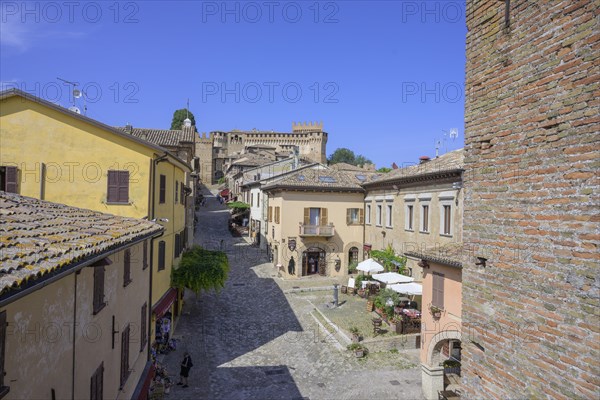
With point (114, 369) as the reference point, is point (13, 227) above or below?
above

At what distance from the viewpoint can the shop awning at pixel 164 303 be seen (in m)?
16.2

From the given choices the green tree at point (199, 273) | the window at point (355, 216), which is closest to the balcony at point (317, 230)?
the window at point (355, 216)

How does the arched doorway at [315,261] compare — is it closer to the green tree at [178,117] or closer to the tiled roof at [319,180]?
the tiled roof at [319,180]

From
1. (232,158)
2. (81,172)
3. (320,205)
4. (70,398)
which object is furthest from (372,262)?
(232,158)

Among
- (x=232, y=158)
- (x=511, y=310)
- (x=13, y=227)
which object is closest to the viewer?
(x=511, y=310)

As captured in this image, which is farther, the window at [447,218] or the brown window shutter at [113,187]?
the window at [447,218]

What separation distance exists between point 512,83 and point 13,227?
21.0ft

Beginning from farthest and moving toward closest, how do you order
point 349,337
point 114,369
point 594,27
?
1. point 349,337
2. point 114,369
3. point 594,27

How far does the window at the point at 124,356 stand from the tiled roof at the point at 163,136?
19.1 metres

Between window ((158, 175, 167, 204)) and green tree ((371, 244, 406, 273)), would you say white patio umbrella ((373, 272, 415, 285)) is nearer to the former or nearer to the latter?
green tree ((371, 244, 406, 273))

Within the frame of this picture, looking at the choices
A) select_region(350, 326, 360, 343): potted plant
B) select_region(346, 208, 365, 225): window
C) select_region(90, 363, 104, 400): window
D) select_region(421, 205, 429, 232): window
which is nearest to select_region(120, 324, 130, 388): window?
select_region(90, 363, 104, 400): window

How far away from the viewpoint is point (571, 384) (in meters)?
3.84

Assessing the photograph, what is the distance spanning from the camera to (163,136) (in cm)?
2891

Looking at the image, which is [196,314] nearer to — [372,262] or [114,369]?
[372,262]
